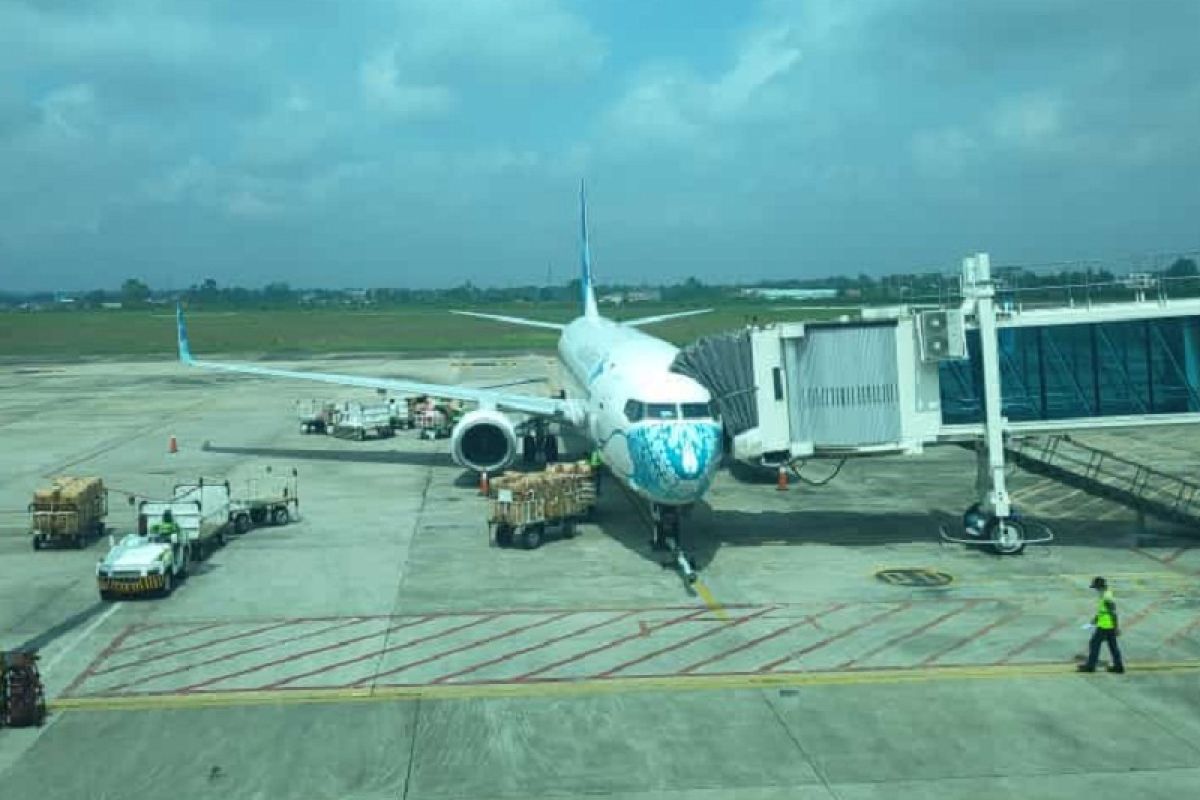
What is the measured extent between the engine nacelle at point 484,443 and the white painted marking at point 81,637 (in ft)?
49.3

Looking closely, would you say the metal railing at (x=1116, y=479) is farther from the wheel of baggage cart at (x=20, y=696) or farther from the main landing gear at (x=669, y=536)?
the wheel of baggage cart at (x=20, y=696)

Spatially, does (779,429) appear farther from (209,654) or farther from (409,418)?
(409,418)

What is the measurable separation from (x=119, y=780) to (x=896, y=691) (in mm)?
12362

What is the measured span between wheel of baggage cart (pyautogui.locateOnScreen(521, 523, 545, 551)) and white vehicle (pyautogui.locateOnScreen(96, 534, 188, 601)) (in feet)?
29.2

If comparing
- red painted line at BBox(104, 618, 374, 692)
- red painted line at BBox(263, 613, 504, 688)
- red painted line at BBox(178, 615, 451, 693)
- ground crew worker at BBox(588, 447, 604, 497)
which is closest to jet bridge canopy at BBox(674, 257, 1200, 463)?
ground crew worker at BBox(588, 447, 604, 497)

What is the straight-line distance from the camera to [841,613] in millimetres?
23844

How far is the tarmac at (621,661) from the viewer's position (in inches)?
634

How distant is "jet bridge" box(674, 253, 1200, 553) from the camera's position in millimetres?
29172

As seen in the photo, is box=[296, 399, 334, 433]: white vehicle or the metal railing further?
box=[296, 399, 334, 433]: white vehicle

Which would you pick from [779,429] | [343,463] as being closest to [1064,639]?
[779,429]

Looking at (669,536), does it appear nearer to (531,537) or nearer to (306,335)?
(531,537)

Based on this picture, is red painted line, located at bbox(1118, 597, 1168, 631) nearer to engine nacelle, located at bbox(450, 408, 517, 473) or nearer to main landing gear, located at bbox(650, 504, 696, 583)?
main landing gear, located at bbox(650, 504, 696, 583)

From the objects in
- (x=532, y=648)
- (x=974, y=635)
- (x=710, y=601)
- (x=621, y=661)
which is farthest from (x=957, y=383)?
(x=532, y=648)

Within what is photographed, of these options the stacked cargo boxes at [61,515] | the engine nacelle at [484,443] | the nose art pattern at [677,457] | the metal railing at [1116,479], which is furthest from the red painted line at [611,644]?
the stacked cargo boxes at [61,515]
